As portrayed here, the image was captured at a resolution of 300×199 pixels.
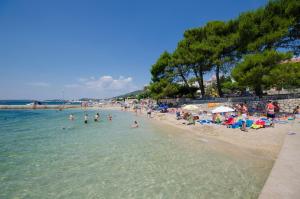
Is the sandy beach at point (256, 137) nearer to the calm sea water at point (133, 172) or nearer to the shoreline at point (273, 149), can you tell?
the shoreline at point (273, 149)

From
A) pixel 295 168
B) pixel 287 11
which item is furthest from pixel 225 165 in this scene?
pixel 287 11

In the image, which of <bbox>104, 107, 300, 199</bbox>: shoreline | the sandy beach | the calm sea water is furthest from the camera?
the sandy beach

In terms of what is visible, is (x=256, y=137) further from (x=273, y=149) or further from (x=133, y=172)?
(x=133, y=172)

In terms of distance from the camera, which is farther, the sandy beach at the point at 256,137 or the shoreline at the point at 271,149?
the sandy beach at the point at 256,137

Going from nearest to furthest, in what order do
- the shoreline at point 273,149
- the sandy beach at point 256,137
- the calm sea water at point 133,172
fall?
1. the shoreline at point 273,149
2. the calm sea water at point 133,172
3. the sandy beach at point 256,137

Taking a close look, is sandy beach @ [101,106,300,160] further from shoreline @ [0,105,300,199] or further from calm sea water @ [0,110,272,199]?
calm sea water @ [0,110,272,199]

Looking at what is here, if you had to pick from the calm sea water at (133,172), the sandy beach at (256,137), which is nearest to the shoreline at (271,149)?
the sandy beach at (256,137)

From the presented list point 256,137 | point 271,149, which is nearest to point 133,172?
point 271,149

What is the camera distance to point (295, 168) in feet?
16.4

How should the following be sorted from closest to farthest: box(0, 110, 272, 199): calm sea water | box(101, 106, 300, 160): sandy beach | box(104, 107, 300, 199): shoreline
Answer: box(104, 107, 300, 199): shoreline < box(0, 110, 272, 199): calm sea water < box(101, 106, 300, 160): sandy beach

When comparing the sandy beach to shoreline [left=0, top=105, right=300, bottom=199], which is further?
the sandy beach

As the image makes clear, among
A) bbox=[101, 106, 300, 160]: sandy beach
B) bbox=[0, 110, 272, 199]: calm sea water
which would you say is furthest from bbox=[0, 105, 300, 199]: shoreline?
bbox=[0, 110, 272, 199]: calm sea water

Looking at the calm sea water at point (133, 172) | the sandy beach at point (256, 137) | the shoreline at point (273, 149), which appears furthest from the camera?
the sandy beach at point (256, 137)

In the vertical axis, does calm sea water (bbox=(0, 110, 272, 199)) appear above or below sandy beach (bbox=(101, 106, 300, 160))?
below
